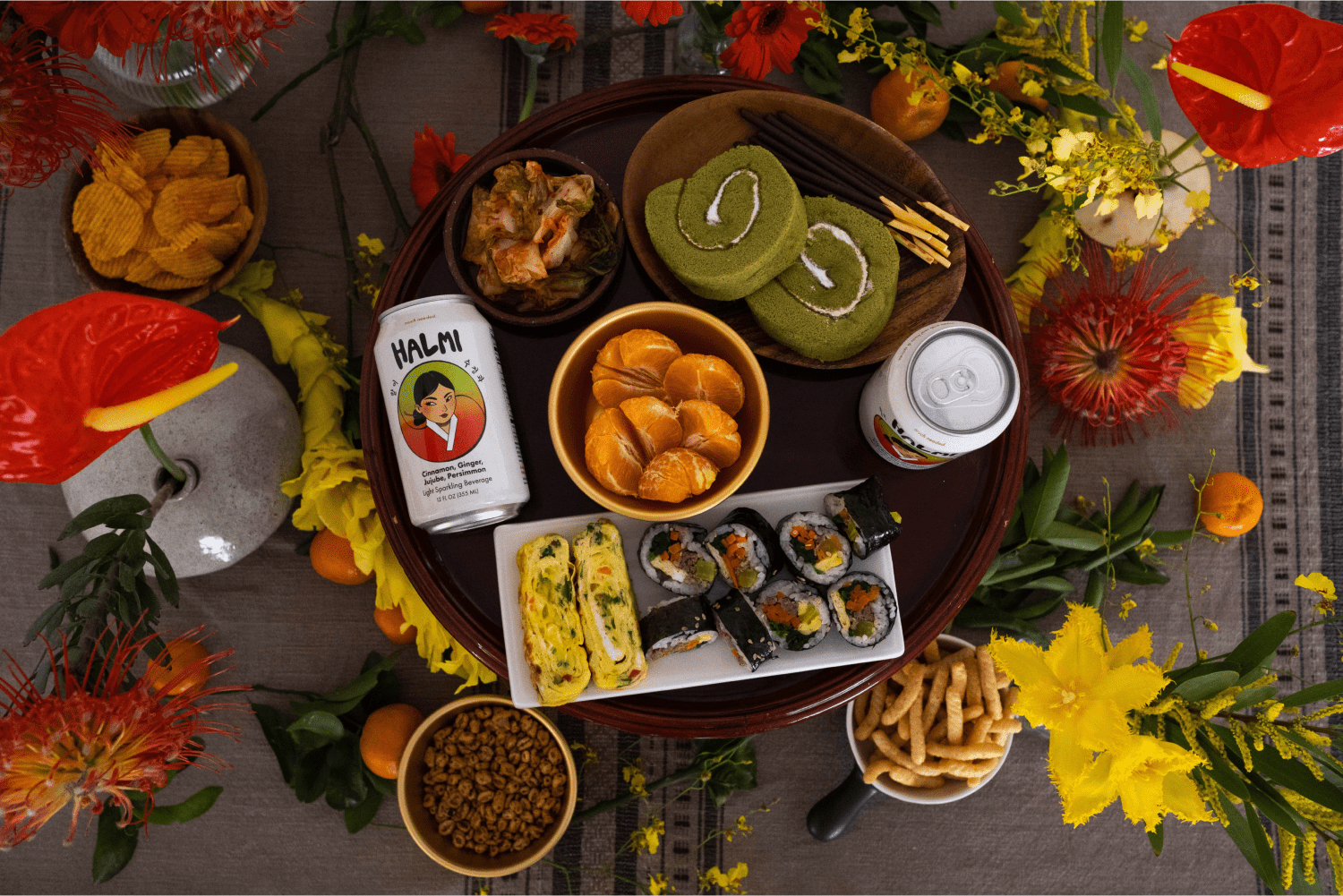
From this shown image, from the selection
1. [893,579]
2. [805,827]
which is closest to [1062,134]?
[893,579]

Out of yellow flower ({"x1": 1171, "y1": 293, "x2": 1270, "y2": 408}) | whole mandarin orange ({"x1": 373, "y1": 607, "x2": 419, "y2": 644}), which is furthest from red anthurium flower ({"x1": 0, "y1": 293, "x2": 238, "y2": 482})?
yellow flower ({"x1": 1171, "y1": 293, "x2": 1270, "y2": 408})

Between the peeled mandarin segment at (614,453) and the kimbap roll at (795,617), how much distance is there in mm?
194

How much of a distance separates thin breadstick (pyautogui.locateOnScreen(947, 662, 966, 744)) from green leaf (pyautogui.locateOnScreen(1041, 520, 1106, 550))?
0.69 ft

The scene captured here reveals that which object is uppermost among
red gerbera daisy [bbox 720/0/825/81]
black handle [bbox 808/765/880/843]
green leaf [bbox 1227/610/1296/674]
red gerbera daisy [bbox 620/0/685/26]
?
red gerbera daisy [bbox 620/0/685/26]

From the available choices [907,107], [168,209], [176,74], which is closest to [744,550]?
[907,107]

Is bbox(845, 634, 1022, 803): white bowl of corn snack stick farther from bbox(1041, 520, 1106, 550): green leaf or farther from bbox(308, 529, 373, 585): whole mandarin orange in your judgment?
bbox(308, 529, 373, 585): whole mandarin orange

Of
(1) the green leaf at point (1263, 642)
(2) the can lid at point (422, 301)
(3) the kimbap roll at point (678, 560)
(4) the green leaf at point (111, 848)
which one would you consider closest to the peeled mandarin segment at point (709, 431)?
(3) the kimbap roll at point (678, 560)

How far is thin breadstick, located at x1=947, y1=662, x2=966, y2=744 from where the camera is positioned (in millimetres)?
1024

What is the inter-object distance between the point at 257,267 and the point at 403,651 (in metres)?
0.61

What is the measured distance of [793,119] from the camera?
0.85 metres

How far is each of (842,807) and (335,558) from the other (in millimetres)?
799

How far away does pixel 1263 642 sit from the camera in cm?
72

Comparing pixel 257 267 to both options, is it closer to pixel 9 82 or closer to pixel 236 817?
pixel 9 82

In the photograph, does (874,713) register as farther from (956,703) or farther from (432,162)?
(432,162)
